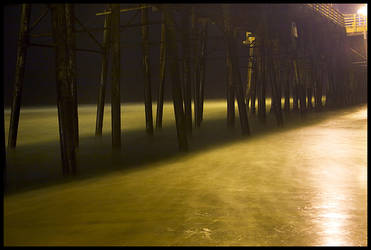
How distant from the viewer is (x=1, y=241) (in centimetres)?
352

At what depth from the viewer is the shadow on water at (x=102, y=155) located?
607cm

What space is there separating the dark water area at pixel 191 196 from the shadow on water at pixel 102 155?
0.02 meters

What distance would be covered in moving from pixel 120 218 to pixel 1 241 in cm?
98

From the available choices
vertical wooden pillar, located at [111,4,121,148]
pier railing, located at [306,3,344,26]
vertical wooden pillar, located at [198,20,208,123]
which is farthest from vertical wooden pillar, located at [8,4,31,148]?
pier railing, located at [306,3,344,26]

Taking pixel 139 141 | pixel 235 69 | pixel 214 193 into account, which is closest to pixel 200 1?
pixel 235 69

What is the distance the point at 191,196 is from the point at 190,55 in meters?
6.76

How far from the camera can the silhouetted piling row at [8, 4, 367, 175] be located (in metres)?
6.03

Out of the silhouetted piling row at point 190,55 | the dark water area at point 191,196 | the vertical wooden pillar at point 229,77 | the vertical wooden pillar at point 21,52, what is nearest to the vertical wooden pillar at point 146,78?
the silhouetted piling row at point 190,55

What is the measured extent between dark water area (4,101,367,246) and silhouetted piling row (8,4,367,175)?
26.7 inches

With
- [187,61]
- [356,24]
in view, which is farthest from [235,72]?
[356,24]

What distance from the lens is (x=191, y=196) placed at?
4.83m

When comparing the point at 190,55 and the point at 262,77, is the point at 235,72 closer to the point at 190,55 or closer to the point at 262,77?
the point at 190,55

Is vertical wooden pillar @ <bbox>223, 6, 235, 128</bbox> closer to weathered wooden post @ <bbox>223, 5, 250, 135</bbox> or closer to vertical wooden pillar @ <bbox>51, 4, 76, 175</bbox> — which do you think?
weathered wooden post @ <bbox>223, 5, 250, 135</bbox>

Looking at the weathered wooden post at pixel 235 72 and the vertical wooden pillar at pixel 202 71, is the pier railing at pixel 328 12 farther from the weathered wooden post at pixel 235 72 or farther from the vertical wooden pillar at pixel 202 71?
the weathered wooden post at pixel 235 72
